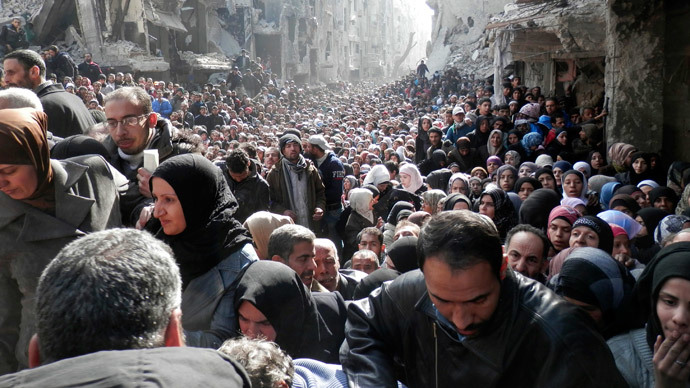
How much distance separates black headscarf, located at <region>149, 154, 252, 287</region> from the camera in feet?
8.08

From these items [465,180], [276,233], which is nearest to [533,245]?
[276,233]

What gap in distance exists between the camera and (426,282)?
6.66 feet

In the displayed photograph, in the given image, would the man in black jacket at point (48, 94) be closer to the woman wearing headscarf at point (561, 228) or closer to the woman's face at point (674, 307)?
the woman's face at point (674, 307)

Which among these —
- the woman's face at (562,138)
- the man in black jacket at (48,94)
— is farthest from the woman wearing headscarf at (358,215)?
the woman's face at (562,138)

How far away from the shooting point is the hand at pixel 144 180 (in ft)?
9.53


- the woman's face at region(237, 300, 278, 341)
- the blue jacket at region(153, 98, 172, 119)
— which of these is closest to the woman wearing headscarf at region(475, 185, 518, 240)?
the woman's face at region(237, 300, 278, 341)

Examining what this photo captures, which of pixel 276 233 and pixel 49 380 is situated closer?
pixel 49 380

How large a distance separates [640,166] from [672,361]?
5719mm

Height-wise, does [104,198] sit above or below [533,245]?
above

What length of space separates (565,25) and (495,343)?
949 cm

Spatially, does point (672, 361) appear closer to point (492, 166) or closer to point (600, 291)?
point (600, 291)

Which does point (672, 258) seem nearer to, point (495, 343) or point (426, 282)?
point (495, 343)

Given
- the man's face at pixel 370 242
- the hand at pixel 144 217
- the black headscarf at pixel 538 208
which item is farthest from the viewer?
the black headscarf at pixel 538 208

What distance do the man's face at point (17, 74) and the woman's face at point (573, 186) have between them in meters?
5.03
